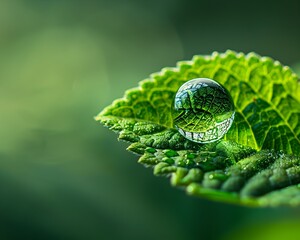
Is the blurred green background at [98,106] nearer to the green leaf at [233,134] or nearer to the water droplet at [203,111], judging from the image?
the green leaf at [233,134]

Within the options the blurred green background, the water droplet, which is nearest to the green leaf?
the water droplet

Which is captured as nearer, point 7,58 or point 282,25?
point 7,58

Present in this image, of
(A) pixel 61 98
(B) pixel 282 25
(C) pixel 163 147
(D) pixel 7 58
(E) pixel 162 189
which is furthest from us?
(B) pixel 282 25

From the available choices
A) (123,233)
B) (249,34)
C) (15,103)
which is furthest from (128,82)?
(249,34)

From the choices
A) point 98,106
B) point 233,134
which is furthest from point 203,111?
point 98,106

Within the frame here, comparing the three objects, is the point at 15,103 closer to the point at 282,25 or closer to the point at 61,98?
the point at 61,98

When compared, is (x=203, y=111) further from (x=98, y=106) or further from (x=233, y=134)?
(x=98, y=106)
